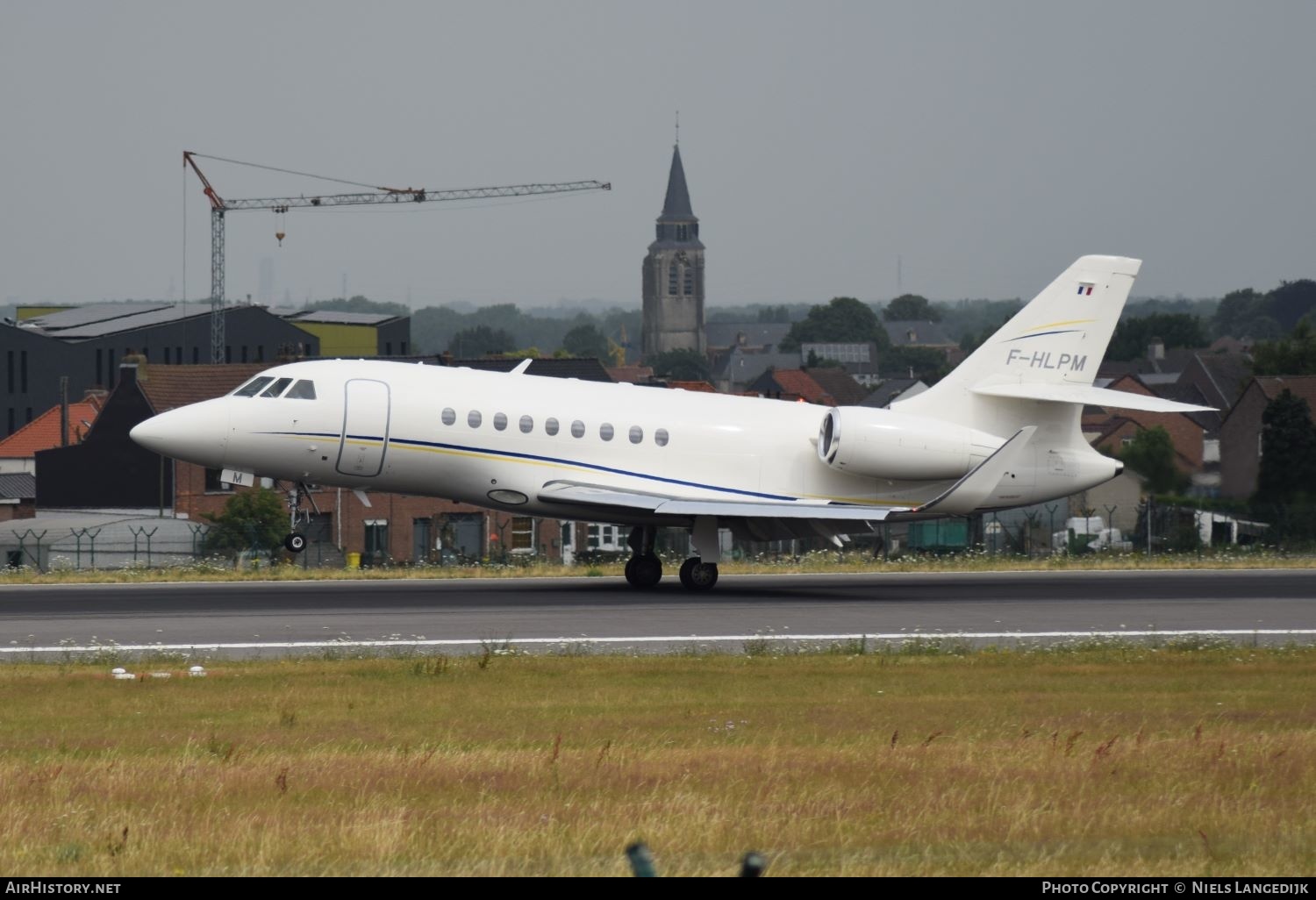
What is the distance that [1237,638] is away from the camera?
2253 centimetres

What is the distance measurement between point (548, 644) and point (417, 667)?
284 centimetres

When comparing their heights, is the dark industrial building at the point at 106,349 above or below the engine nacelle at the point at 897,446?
above

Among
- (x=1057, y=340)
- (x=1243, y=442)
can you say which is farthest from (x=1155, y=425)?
(x=1057, y=340)

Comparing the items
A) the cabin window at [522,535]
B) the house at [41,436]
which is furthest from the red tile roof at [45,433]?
the cabin window at [522,535]

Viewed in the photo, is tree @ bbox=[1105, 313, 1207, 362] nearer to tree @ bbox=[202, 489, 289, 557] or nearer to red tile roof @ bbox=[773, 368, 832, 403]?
red tile roof @ bbox=[773, 368, 832, 403]

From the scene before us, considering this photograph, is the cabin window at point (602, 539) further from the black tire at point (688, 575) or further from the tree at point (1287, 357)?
the tree at point (1287, 357)

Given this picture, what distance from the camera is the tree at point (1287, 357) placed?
79625 mm

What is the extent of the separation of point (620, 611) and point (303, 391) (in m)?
7.04

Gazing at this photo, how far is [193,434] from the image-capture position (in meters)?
28.1

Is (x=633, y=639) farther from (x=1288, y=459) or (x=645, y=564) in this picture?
(x=1288, y=459)

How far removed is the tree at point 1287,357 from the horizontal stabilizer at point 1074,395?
5042 centimetres

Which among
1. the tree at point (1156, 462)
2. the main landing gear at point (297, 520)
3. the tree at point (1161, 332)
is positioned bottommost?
the main landing gear at point (297, 520)

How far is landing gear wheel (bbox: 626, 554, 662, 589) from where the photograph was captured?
30.4m
